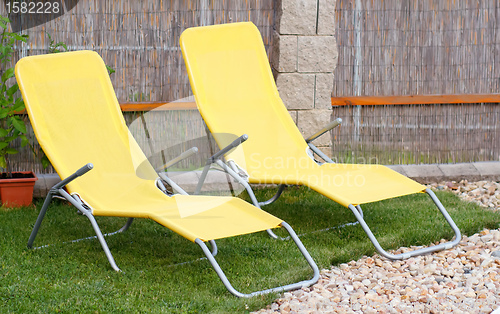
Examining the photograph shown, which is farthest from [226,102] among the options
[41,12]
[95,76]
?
[41,12]

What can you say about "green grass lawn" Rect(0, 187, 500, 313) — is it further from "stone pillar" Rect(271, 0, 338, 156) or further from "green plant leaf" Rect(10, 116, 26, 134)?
"stone pillar" Rect(271, 0, 338, 156)

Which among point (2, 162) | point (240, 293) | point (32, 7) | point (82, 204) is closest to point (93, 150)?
point (82, 204)

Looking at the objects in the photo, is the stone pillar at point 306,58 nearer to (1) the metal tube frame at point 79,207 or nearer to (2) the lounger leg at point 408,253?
(2) the lounger leg at point 408,253

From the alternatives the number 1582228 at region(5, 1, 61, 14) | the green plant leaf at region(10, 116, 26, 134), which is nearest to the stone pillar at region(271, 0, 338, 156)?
the number 1582228 at region(5, 1, 61, 14)

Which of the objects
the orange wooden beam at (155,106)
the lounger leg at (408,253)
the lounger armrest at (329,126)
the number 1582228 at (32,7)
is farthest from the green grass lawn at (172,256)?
the number 1582228 at (32,7)

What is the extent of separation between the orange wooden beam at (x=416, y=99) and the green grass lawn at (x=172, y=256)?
0.98 m

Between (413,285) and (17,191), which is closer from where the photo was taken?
(413,285)

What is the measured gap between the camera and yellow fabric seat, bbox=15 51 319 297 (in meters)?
3.44

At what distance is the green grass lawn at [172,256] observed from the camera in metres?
3.02

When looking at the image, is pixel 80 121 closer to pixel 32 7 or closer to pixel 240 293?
pixel 32 7

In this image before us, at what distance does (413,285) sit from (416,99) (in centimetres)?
268

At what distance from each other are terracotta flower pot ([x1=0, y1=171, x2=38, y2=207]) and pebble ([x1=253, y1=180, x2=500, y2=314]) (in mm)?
2398

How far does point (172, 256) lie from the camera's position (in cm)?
371

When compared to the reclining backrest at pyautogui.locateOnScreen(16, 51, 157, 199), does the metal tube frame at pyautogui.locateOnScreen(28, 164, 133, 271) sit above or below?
below
